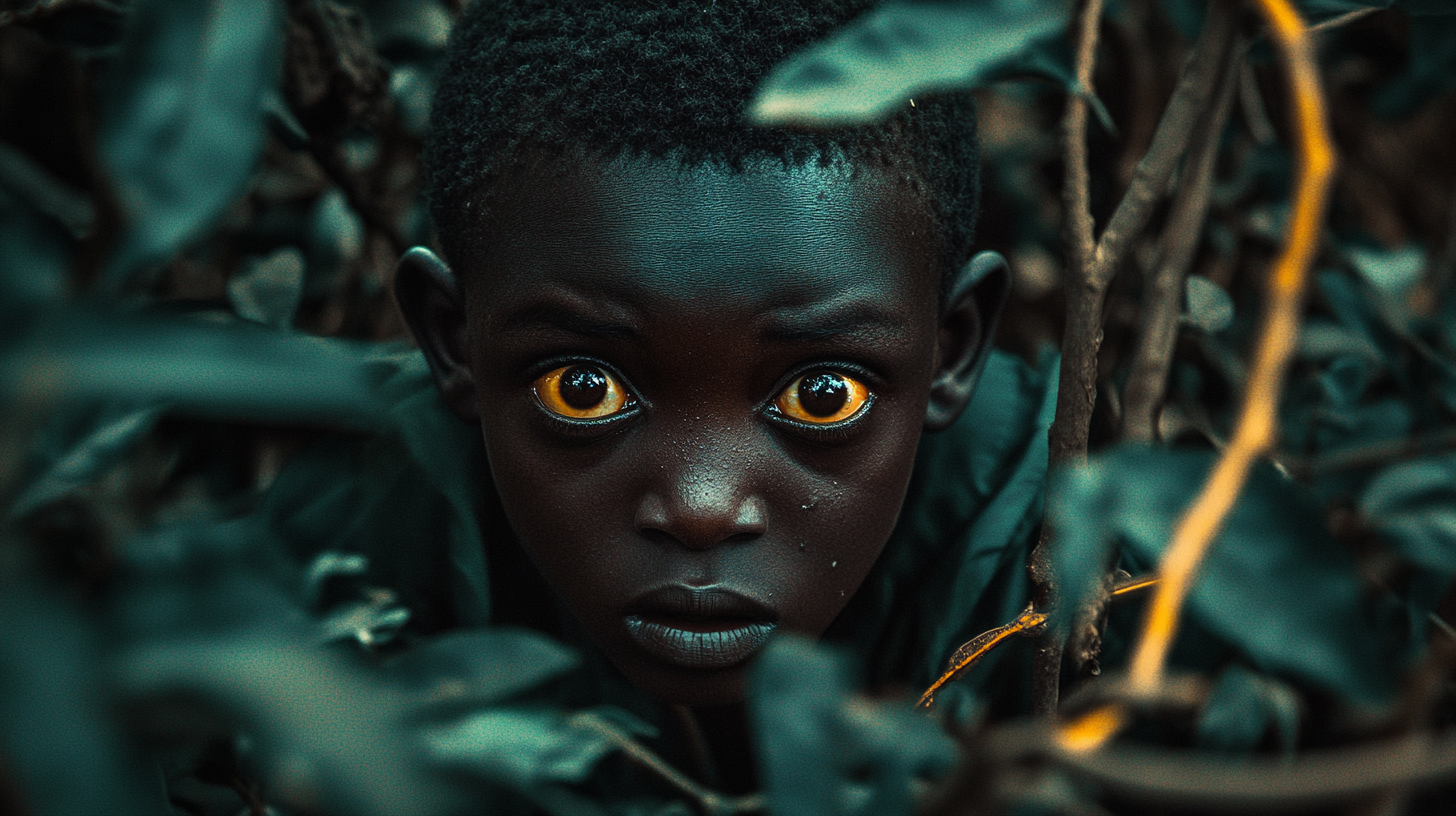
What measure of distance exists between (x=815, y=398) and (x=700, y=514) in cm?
12

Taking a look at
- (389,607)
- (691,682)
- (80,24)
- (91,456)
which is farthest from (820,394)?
(80,24)

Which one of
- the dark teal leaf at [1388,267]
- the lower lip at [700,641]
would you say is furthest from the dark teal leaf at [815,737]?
the dark teal leaf at [1388,267]

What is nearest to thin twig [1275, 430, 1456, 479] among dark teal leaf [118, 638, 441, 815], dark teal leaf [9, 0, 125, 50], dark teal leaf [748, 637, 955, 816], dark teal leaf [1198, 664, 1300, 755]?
dark teal leaf [1198, 664, 1300, 755]

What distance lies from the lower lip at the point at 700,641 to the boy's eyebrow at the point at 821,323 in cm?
20

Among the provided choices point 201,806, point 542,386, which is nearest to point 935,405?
point 542,386

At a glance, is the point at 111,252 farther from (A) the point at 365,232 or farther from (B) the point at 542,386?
(A) the point at 365,232

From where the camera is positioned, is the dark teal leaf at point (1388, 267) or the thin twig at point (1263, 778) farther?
the dark teal leaf at point (1388, 267)

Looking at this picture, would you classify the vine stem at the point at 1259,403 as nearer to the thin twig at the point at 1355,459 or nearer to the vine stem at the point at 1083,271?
the vine stem at the point at 1083,271

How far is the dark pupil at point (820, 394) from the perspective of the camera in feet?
2.60

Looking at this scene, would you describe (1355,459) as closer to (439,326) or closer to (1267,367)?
(1267,367)

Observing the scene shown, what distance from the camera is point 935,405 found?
943 millimetres

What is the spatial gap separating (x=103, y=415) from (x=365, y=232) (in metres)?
0.68

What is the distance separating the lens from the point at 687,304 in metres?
0.73

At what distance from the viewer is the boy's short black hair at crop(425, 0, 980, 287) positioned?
0.75 meters
